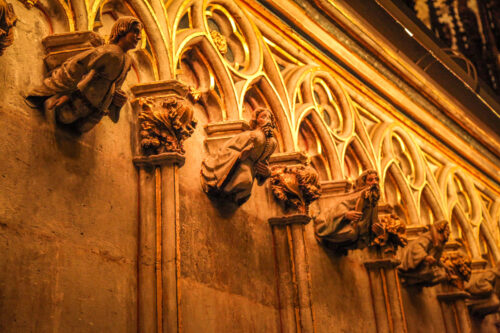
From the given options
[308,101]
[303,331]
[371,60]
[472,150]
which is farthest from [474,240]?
[303,331]

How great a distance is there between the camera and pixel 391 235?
31.3 feet

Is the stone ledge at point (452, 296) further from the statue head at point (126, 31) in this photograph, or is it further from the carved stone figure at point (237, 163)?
the statue head at point (126, 31)

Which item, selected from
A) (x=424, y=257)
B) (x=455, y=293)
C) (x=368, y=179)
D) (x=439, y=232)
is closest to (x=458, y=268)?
(x=455, y=293)

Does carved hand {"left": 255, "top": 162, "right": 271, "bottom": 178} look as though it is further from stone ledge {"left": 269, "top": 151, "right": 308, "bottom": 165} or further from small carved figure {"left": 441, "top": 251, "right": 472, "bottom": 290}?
small carved figure {"left": 441, "top": 251, "right": 472, "bottom": 290}

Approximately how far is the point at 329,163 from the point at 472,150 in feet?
16.3

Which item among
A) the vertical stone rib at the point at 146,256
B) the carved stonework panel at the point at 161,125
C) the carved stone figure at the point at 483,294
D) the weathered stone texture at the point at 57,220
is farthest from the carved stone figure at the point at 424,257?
the weathered stone texture at the point at 57,220

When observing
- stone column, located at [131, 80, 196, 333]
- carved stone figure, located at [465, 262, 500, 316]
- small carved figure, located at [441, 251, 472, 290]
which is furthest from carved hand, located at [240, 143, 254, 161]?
carved stone figure, located at [465, 262, 500, 316]

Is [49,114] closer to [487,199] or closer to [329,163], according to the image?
[329,163]

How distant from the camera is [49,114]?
18.4 ft

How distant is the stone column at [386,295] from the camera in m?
9.13

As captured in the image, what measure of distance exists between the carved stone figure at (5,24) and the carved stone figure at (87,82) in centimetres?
53

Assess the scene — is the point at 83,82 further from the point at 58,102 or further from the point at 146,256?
the point at 146,256

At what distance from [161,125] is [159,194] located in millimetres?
567

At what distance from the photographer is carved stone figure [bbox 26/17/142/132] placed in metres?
5.57
